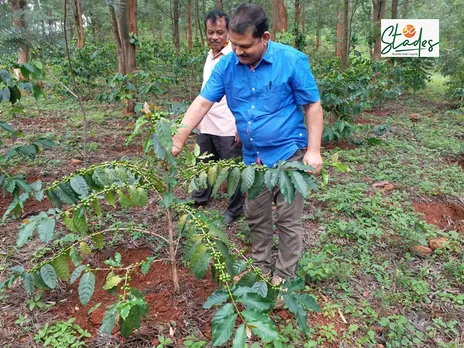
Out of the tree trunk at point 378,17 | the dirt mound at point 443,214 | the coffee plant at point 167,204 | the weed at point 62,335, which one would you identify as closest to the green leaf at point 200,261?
the coffee plant at point 167,204

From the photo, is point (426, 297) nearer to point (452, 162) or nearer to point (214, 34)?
point (214, 34)

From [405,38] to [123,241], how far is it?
27.9ft

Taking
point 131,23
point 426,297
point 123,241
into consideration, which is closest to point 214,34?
point 123,241

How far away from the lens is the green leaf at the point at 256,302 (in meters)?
1.12

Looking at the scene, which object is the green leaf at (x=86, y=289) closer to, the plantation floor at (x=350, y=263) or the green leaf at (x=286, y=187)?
the plantation floor at (x=350, y=263)

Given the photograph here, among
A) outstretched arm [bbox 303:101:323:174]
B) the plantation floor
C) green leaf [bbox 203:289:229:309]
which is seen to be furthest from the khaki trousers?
green leaf [bbox 203:289:229:309]

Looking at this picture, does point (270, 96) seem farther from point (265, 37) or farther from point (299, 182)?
point (299, 182)

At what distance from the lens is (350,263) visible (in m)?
2.61

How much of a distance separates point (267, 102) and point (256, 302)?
1115 mm

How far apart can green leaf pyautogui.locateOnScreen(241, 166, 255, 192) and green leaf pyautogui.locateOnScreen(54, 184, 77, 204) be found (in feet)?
2.21

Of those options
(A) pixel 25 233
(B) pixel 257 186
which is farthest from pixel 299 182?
(A) pixel 25 233

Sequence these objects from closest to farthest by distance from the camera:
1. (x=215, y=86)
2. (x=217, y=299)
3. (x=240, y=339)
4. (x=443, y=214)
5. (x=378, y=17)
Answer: (x=240, y=339) → (x=217, y=299) → (x=215, y=86) → (x=443, y=214) → (x=378, y=17)

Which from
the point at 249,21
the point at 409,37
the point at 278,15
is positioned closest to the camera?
the point at 249,21

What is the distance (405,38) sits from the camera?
8.59 meters
